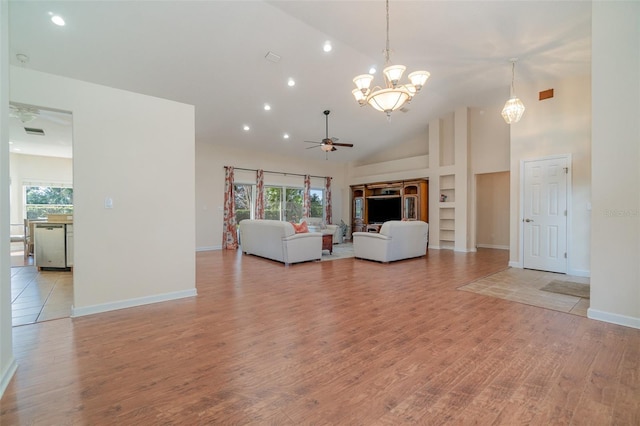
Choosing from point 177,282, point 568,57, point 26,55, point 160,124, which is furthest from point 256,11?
point 568,57

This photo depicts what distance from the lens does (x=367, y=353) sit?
222 centimetres

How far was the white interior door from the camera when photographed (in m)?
5.02

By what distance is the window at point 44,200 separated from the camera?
8.66 m

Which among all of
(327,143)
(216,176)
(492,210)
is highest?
(327,143)

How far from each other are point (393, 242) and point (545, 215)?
9.05 feet

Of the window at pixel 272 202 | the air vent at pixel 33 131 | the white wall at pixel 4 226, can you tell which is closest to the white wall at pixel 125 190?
the white wall at pixel 4 226

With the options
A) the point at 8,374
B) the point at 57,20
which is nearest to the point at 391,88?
the point at 8,374

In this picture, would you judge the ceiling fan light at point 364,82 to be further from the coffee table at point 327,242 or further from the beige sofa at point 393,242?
the coffee table at point 327,242

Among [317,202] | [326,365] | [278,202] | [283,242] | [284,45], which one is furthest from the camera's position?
[317,202]

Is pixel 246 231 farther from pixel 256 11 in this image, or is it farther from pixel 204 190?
pixel 256 11

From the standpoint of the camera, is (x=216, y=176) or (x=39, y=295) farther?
(x=216, y=176)

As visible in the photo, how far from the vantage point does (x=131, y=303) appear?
325 cm

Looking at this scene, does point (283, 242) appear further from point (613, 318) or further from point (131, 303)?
point (613, 318)

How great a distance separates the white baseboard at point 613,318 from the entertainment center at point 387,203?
5738 mm
